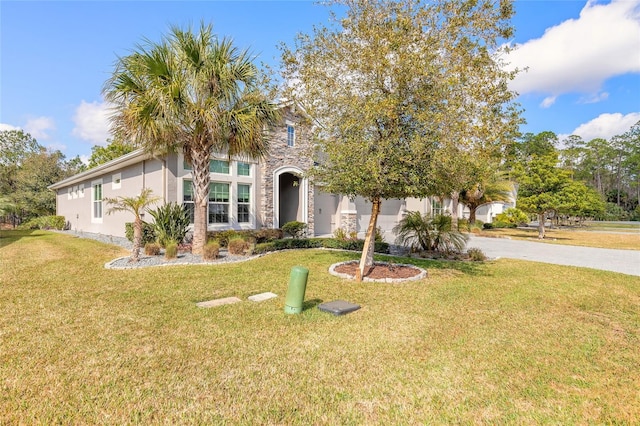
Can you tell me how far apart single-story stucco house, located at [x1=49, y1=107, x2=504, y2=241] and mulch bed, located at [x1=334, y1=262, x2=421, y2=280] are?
339cm

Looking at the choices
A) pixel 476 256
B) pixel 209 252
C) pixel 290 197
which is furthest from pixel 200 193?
pixel 476 256

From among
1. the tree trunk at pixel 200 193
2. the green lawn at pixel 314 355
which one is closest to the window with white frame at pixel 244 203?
the tree trunk at pixel 200 193

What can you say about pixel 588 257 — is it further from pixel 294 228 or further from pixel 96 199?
pixel 96 199

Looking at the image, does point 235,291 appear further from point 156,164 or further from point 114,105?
point 156,164

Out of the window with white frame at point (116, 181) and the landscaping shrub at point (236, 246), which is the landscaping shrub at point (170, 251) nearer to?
the landscaping shrub at point (236, 246)

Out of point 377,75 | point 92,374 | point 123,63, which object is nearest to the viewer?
point 92,374

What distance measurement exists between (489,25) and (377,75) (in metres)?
2.82

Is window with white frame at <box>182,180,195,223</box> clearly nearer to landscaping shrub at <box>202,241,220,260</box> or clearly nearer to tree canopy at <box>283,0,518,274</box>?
landscaping shrub at <box>202,241,220,260</box>

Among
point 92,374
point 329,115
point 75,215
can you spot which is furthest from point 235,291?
point 75,215

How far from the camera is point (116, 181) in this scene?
653 inches

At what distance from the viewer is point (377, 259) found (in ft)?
36.6

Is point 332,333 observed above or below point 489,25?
below

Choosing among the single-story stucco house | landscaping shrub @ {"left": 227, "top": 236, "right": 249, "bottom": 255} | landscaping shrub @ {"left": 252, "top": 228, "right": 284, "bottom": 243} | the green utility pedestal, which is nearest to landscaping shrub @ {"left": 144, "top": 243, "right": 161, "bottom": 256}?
landscaping shrub @ {"left": 227, "top": 236, "right": 249, "bottom": 255}

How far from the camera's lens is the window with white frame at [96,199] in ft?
60.4
